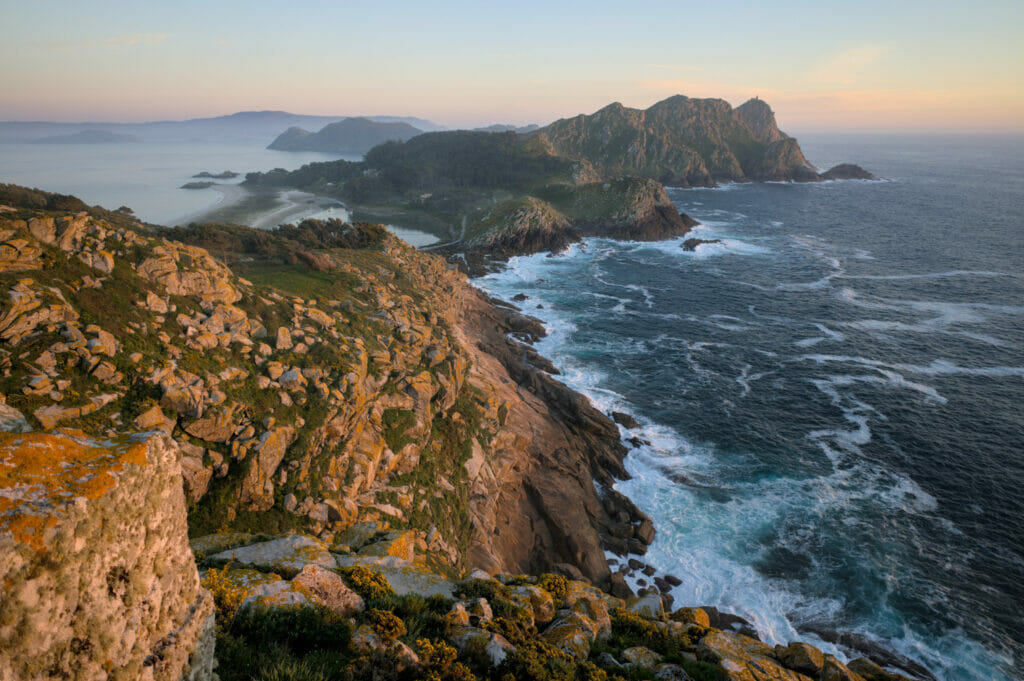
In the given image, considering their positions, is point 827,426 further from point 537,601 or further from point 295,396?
point 295,396

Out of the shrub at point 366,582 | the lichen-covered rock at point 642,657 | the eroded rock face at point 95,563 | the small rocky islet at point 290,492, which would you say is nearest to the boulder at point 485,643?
the small rocky islet at point 290,492

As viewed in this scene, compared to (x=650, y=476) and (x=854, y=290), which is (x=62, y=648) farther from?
(x=854, y=290)

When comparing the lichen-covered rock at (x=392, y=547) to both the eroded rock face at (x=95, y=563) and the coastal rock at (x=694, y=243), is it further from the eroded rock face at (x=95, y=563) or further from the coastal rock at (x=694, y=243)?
the coastal rock at (x=694, y=243)

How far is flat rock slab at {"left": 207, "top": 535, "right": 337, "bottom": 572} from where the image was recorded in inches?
440

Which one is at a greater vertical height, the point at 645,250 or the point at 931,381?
the point at 645,250

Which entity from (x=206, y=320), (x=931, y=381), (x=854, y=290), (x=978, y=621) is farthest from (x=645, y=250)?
(x=206, y=320)

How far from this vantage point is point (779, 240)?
357 ft

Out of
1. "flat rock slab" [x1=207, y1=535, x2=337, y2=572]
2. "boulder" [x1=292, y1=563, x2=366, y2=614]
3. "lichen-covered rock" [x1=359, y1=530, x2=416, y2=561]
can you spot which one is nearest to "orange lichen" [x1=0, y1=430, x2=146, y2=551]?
"boulder" [x1=292, y1=563, x2=366, y2=614]

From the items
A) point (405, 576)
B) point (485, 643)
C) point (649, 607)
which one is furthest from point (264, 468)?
point (649, 607)

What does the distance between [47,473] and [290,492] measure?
15.6 meters

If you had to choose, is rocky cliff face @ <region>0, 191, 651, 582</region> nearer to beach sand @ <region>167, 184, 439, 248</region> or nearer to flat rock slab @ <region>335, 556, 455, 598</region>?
flat rock slab @ <region>335, 556, 455, 598</region>

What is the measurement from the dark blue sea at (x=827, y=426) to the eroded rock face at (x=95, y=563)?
2943cm

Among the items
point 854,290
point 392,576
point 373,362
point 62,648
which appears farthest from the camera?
point 854,290

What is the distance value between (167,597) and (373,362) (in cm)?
2215
